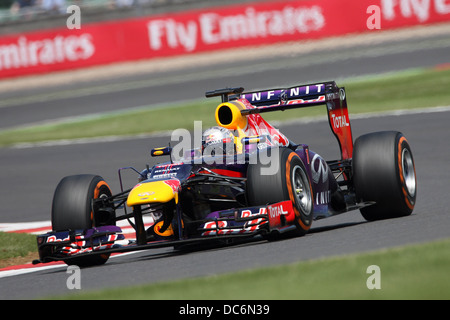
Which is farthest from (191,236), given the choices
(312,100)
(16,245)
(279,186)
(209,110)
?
(209,110)

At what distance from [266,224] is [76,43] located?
23980 millimetres

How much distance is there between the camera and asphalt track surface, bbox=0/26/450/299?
7215 millimetres

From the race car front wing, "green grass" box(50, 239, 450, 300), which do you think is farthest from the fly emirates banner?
"green grass" box(50, 239, 450, 300)

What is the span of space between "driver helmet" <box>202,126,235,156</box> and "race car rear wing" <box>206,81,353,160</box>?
0.79 metres

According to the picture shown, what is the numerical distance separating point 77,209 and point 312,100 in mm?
2935

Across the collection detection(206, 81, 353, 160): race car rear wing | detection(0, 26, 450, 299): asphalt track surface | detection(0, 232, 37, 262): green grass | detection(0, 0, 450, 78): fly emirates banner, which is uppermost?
detection(0, 0, 450, 78): fly emirates banner

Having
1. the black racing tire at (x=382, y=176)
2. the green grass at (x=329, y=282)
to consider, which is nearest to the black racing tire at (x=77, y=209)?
the green grass at (x=329, y=282)

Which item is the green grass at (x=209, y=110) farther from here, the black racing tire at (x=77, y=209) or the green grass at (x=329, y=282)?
the green grass at (x=329, y=282)

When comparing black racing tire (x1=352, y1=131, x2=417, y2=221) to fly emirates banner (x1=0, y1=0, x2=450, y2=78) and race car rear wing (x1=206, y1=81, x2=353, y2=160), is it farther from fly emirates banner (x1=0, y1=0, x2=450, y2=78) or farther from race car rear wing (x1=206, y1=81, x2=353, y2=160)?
fly emirates banner (x1=0, y1=0, x2=450, y2=78)

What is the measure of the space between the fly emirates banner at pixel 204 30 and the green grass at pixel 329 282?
74.3 feet

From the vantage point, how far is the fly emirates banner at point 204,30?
93.9 ft

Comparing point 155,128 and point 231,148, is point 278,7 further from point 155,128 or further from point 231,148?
point 231,148
